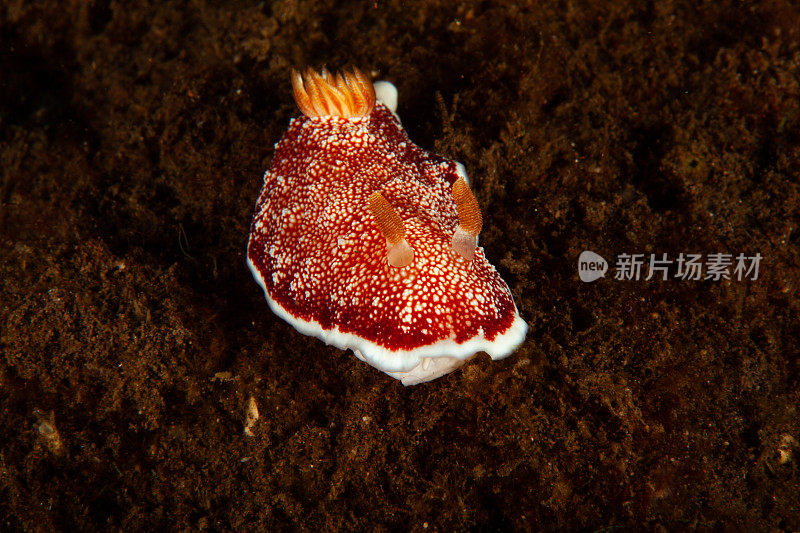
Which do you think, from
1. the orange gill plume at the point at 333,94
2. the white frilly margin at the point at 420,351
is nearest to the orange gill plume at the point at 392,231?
the white frilly margin at the point at 420,351

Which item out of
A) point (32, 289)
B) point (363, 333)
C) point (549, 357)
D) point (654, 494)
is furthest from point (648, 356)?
point (32, 289)

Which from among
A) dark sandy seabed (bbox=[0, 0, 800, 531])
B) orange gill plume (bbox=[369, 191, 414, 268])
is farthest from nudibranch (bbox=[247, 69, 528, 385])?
dark sandy seabed (bbox=[0, 0, 800, 531])

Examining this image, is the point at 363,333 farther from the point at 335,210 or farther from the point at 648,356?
the point at 648,356

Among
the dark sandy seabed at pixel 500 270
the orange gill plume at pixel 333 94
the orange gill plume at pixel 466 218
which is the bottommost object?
the dark sandy seabed at pixel 500 270

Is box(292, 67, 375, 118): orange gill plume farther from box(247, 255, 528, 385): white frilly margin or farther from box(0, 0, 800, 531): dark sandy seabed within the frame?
box(247, 255, 528, 385): white frilly margin

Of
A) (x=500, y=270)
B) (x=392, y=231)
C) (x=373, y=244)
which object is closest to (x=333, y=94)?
(x=373, y=244)

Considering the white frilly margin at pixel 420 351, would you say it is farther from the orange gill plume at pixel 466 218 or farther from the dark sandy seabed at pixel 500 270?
the orange gill plume at pixel 466 218
